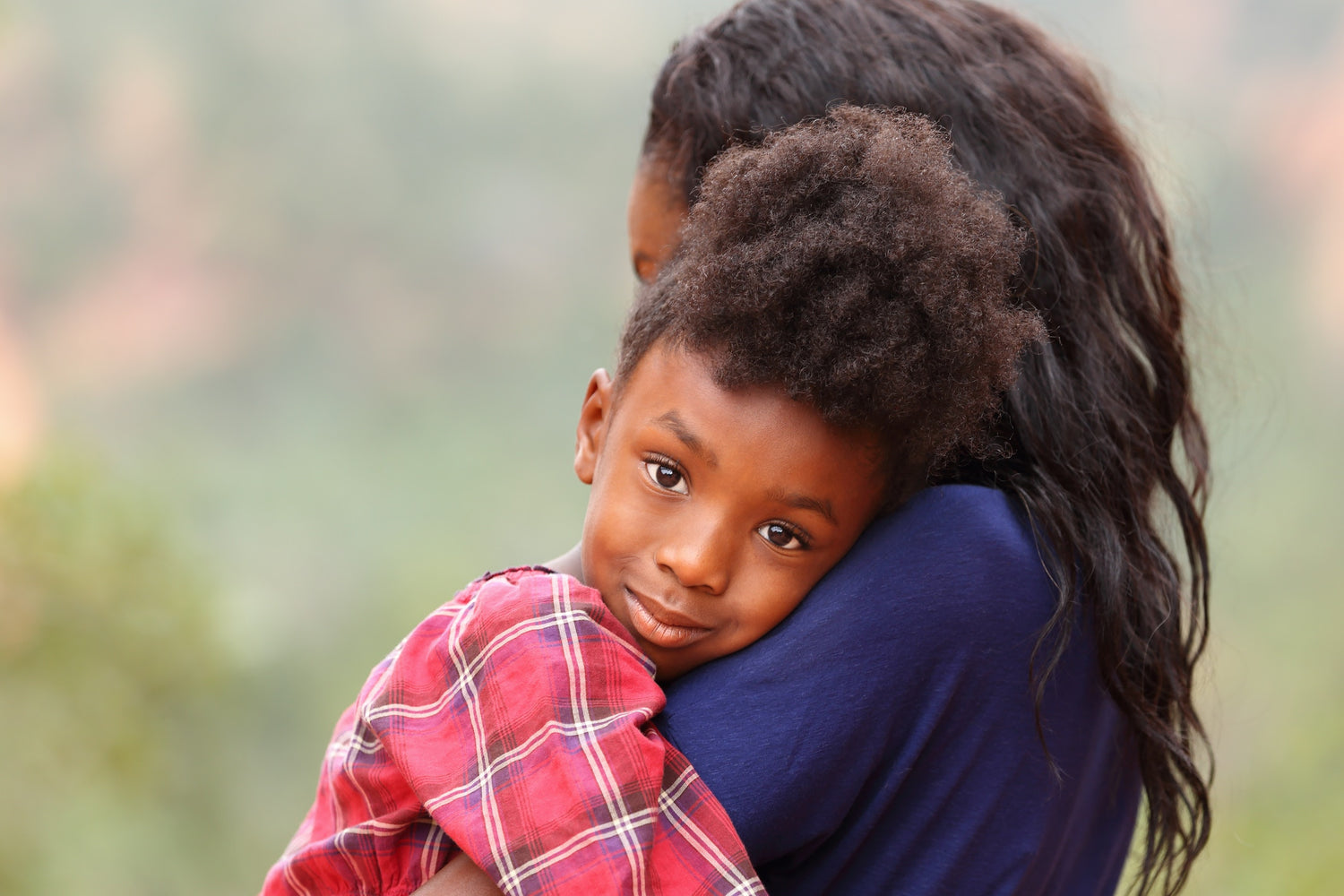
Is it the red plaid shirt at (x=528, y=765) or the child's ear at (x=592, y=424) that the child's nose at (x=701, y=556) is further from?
the child's ear at (x=592, y=424)

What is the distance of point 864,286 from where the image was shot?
96 cm

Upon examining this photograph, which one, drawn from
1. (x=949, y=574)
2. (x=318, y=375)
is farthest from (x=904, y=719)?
(x=318, y=375)

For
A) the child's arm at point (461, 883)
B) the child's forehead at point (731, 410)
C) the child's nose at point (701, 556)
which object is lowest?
the child's arm at point (461, 883)

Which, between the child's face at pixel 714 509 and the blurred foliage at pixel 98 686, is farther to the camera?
the blurred foliage at pixel 98 686

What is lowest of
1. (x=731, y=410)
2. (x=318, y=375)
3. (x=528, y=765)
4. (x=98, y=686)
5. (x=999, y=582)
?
(x=98, y=686)

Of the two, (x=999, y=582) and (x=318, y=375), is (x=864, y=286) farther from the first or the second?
(x=318, y=375)

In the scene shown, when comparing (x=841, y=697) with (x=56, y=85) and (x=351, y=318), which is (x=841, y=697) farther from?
(x=56, y=85)

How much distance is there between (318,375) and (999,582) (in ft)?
11.1

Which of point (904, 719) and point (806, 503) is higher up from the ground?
point (806, 503)

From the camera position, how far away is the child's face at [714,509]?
3.31 feet

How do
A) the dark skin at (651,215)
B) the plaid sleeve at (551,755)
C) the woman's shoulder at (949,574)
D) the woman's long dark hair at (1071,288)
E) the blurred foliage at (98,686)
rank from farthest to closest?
the blurred foliage at (98,686)
the dark skin at (651,215)
the woman's long dark hair at (1071,288)
the woman's shoulder at (949,574)
the plaid sleeve at (551,755)

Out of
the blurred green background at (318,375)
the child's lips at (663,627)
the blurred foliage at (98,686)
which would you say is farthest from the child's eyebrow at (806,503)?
the blurred foliage at (98,686)

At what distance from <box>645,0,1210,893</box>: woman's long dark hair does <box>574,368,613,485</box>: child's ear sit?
1.02 ft

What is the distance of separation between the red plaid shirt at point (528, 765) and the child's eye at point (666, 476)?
0.40ft
